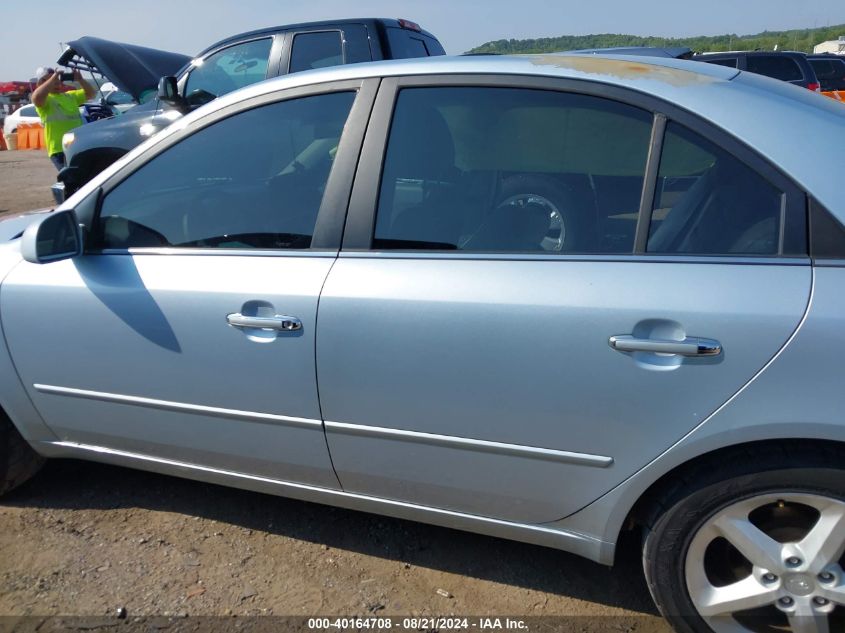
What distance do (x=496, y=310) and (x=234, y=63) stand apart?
5820 mm

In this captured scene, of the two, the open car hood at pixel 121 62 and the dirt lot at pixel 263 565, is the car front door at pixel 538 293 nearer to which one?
the dirt lot at pixel 263 565

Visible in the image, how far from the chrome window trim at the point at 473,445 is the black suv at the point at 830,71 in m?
15.4

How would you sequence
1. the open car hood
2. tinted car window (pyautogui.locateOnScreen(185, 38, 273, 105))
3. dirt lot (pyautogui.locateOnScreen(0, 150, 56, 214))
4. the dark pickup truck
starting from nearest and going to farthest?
the dark pickup truck < tinted car window (pyautogui.locateOnScreen(185, 38, 273, 105)) < the open car hood < dirt lot (pyautogui.locateOnScreen(0, 150, 56, 214))

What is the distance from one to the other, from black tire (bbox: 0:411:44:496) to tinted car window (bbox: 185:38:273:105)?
15.3ft

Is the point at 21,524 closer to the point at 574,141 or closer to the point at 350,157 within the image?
the point at 350,157

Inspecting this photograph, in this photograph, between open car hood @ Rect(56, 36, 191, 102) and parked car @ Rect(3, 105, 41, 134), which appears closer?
open car hood @ Rect(56, 36, 191, 102)

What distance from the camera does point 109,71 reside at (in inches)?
299

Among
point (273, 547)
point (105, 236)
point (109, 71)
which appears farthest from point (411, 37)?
point (273, 547)

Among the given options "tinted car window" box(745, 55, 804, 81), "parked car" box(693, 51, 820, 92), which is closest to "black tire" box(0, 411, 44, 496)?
"parked car" box(693, 51, 820, 92)

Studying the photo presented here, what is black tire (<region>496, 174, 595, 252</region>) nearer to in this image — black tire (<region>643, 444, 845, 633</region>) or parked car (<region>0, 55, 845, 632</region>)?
parked car (<region>0, 55, 845, 632</region>)

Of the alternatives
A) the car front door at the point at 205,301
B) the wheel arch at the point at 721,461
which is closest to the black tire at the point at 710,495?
the wheel arch at the point at 721,461

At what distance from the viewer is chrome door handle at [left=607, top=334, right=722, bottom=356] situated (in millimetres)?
1732

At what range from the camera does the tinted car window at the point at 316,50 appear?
6.49 m

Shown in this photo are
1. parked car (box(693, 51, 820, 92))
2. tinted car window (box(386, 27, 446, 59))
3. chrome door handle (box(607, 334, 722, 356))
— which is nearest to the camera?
chrome door handle (box(607, 334, 722, 356))
